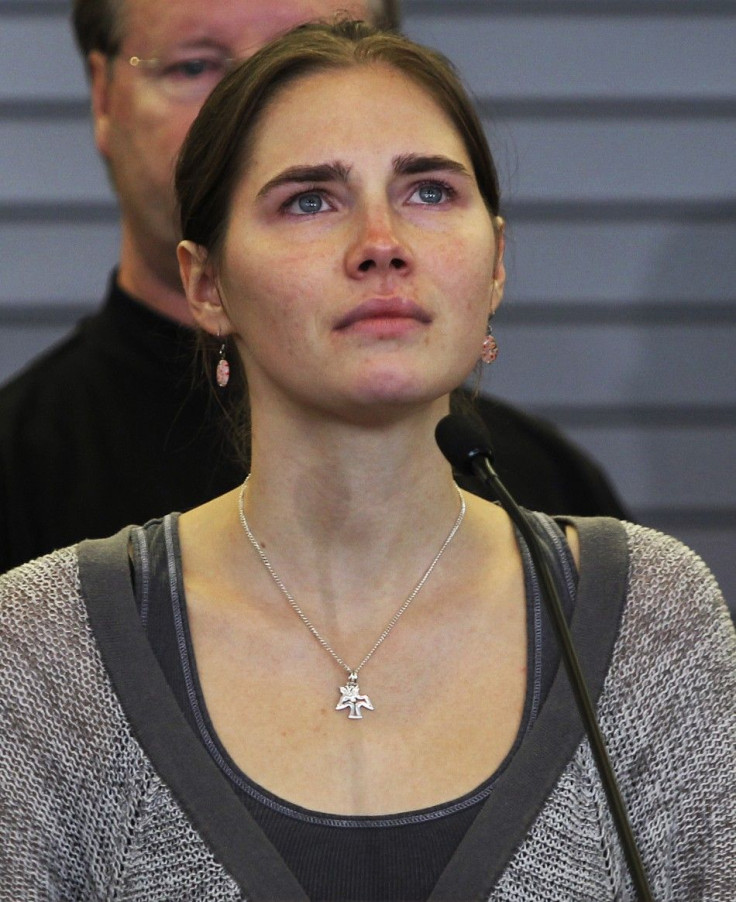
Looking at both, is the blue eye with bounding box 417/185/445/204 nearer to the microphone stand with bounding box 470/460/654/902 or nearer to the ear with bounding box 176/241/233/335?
the ear with bounding box 176/241/233/335

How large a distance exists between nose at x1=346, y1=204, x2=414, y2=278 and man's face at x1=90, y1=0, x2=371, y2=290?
2.82 feet

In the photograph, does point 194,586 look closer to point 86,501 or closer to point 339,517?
point 339,517

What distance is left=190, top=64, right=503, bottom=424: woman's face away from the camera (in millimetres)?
2244

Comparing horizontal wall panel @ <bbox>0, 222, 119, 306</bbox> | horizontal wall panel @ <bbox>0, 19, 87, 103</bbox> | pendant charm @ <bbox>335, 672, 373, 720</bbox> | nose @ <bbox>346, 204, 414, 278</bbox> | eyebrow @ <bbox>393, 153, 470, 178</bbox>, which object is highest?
eyebrow @ <bbox>393, 153, 470, 178</bbox>

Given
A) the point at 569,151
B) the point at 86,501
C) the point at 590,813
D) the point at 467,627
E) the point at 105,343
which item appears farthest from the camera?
the point at 569,151

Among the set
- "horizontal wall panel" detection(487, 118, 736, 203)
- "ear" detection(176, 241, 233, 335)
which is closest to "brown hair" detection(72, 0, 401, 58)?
"ear" detection(176, 241, 233, 335)

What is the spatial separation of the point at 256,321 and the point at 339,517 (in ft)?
0.94

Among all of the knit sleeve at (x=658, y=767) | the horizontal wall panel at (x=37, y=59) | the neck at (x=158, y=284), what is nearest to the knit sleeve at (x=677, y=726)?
the knit sleeve at (x=658, y=767)

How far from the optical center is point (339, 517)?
2.43 meters

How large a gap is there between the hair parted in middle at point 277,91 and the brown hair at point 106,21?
66 centimetres

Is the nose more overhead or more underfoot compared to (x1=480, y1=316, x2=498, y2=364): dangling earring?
more overhead

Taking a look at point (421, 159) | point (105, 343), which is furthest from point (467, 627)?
point (105, 343)

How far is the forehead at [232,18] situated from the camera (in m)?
3.06

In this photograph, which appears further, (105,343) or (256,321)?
(105,343)
